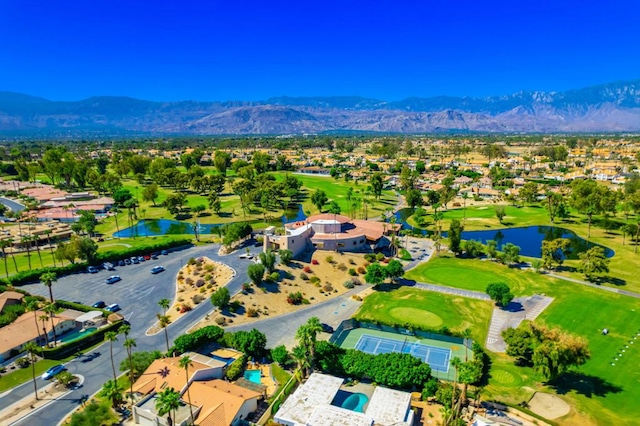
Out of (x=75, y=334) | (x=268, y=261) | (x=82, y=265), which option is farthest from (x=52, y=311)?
(x=268, y=261)

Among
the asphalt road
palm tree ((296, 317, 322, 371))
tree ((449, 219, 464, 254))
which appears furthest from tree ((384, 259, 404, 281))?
palm tree ((296, 317, 322, 371))

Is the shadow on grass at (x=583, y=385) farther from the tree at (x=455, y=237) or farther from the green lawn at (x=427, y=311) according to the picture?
the tree at (x=455, y=237)

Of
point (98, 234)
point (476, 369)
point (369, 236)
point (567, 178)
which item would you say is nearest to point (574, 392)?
point (476, 369)

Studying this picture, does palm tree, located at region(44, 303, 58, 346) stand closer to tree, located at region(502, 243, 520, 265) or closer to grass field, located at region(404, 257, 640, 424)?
grass field, located at region(404, 257, 640, 424)

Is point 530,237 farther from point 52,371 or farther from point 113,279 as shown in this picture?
point 52,371

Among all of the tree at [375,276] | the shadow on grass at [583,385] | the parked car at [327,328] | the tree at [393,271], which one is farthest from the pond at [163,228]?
the shadow on grass at [583,385]
